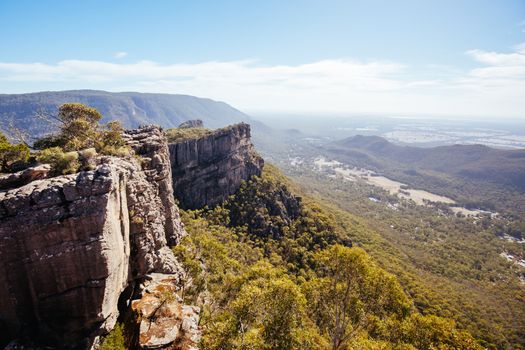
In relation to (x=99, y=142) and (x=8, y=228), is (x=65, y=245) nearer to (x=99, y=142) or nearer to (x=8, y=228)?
(x=8, y=228)

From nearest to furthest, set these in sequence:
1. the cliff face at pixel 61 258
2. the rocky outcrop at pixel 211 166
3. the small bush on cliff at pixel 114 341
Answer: the cliff face at pixel 61 258, the small bush on cliff at pixel 114 341, the rocky outcrop at pixel 211 166

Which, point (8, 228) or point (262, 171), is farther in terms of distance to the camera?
point (262, 171)

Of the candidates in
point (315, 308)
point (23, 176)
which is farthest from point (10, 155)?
point (315, 308)

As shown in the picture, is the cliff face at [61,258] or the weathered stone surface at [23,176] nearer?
the cliff face at [61,258]

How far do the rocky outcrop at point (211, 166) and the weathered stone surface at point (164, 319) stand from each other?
174 ft

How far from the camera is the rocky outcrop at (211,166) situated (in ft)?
258

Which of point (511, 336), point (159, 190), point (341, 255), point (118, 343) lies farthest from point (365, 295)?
point (511, 336)

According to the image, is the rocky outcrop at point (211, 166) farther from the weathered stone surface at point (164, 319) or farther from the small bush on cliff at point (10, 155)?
the weathered stone surface at point (164, 319)

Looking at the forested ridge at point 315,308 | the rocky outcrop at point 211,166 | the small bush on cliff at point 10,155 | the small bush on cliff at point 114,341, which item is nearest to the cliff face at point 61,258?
the small bush on cliff at point 114,341

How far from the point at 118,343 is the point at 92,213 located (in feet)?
32.2

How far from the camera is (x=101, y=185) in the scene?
20578 mm

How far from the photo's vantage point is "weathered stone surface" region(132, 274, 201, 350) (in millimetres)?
21969

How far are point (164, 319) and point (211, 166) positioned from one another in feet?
215

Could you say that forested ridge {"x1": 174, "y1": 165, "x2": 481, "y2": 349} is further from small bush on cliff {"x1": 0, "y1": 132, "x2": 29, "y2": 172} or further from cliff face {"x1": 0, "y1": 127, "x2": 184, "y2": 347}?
small bush on cliff {"x1": 0, "y1": 132, "x2": 29, "y2": 172}
